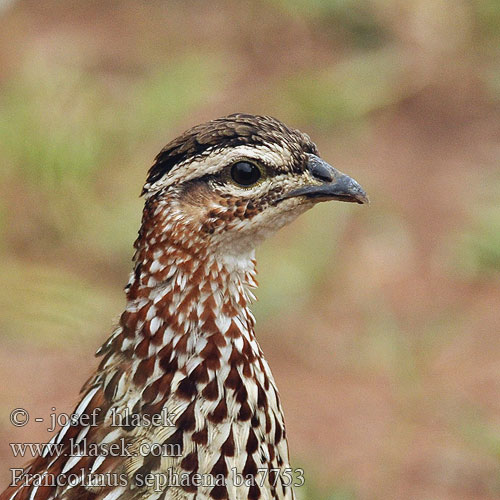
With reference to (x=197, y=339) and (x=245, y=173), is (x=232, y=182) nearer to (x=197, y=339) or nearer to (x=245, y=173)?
(x=245, y=173)

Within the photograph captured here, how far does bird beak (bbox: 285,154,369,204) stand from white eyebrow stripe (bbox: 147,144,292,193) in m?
0.15

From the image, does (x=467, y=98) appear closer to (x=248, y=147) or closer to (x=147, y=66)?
(x=147, y=66)

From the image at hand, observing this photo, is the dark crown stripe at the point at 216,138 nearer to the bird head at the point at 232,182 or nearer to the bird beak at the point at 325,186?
the bird head at the point at 232,182

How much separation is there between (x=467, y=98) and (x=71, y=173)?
343cm

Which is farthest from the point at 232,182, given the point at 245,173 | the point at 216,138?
the point at 216,138

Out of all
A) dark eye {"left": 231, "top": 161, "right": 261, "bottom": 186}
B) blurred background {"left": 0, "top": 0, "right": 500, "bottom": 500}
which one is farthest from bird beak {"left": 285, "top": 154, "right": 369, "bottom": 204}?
blurred background {"left": 0, "top": 0, "right": 500, "bottom": 500}

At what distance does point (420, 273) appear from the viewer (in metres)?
7.19

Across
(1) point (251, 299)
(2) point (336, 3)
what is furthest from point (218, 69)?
(1) point (251, 299)

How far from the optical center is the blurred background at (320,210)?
5.99 metres

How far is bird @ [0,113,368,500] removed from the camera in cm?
328

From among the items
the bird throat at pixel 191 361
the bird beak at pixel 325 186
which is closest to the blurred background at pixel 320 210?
the bird throat at pixel 191 361

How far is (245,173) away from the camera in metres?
3.33

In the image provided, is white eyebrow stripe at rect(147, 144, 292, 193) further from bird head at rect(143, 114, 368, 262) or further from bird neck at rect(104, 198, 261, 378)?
bird neck at rect(104, 198, 261, 378)

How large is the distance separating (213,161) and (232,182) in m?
0.10
